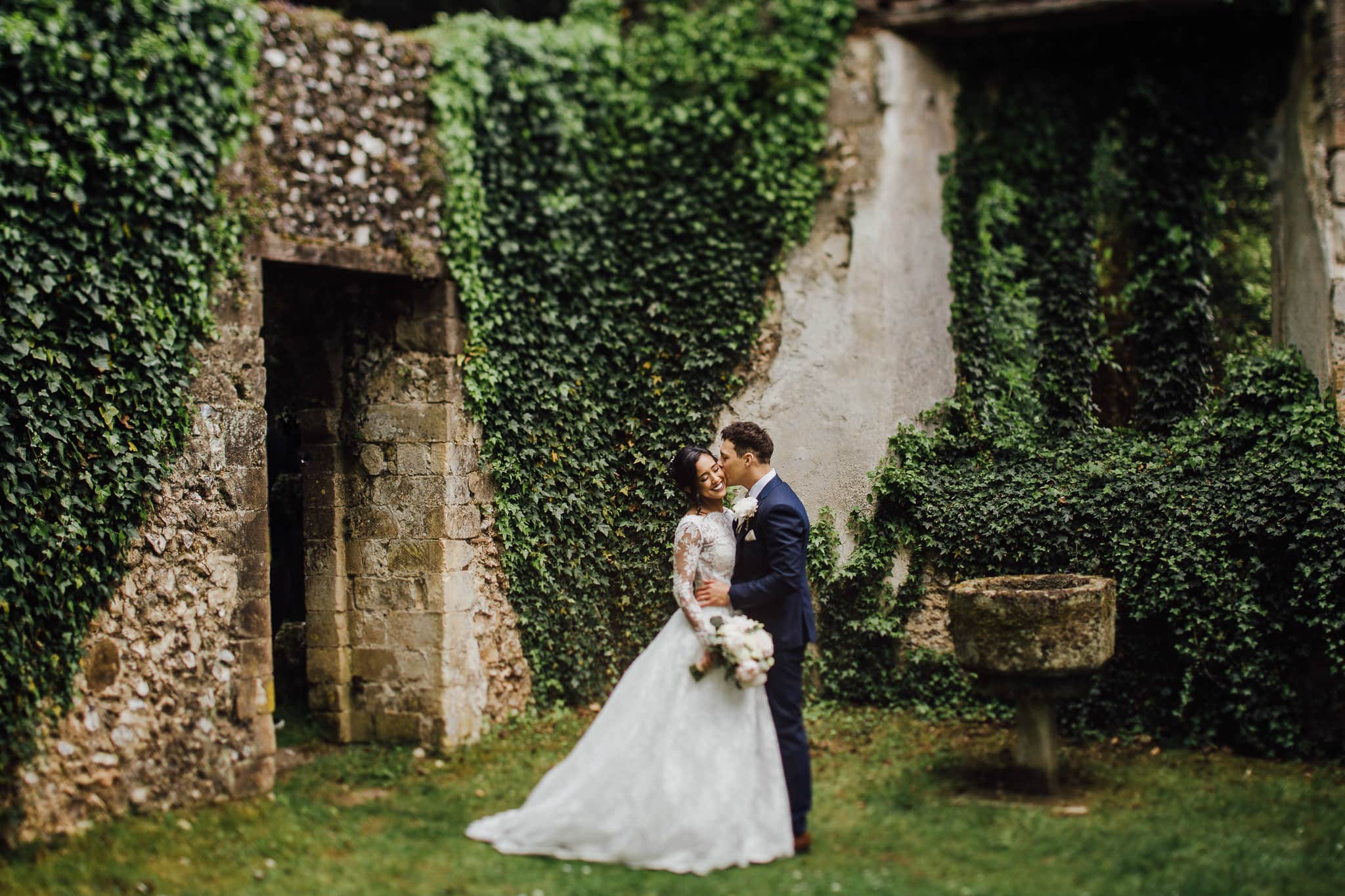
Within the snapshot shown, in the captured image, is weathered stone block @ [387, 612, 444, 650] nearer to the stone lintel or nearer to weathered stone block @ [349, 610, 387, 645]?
weathered stone block @ [349, 610, 387, 645]

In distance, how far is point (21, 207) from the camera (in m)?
5.49

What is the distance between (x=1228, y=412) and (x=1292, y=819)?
300cm

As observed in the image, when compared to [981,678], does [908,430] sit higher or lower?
higher

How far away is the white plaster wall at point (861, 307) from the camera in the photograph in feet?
26.8

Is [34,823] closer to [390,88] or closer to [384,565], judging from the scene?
[384,565]

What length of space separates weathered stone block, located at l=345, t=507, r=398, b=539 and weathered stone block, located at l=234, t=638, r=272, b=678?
1.37m

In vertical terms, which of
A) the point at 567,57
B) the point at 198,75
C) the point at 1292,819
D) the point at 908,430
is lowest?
the point at 1292,819

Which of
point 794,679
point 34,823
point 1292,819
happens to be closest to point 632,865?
point 794,679

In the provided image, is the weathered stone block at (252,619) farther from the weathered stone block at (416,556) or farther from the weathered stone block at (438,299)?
the weathered stone block at (438,299)

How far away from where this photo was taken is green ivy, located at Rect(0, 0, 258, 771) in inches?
213

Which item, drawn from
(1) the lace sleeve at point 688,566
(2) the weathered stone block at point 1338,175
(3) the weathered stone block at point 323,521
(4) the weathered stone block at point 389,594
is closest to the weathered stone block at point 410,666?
(4) the weathered stone block at point 389,594

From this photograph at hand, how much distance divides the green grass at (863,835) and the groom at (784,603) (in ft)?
1.25

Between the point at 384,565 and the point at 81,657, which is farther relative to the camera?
the point at 384,565

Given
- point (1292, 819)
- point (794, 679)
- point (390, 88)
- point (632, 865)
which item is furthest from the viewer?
point (390, 88)
